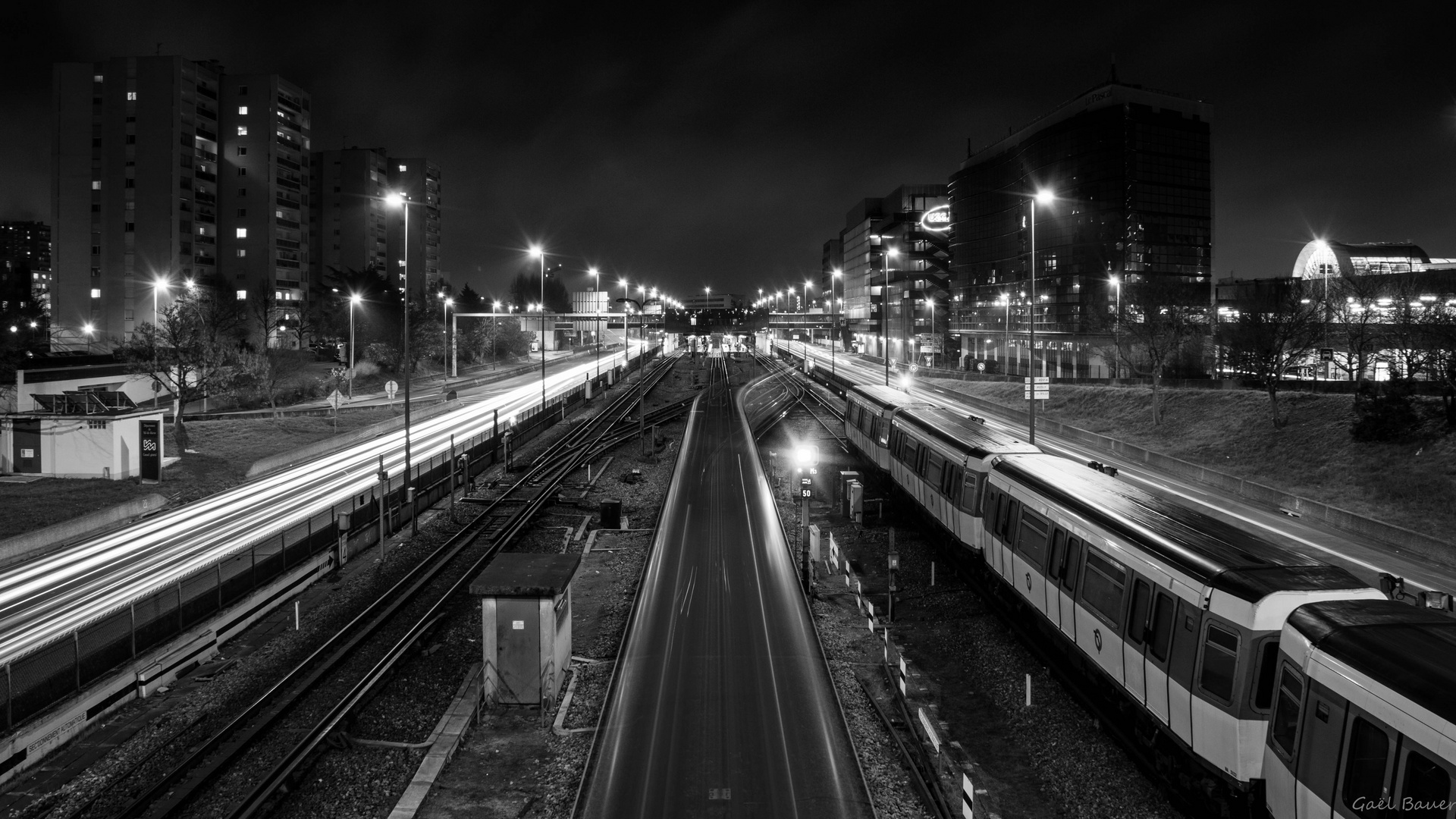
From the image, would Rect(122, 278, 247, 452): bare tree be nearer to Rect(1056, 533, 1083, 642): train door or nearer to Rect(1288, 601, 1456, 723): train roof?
Rect(1056, 533, 1083, 642): train door

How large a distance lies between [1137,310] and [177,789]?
2039 inches

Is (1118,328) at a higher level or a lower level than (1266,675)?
higher

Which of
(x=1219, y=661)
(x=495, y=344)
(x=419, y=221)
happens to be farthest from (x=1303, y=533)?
(x=419, y=221)

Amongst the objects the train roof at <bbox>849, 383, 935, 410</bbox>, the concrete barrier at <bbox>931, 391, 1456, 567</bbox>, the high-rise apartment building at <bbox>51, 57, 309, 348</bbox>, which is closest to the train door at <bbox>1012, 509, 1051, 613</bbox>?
the concrete barrier at <bbox>931, 391, 1456, 567</bbox>

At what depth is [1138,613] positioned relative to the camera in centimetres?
1168

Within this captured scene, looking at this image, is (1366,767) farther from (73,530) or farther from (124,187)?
(124,187)

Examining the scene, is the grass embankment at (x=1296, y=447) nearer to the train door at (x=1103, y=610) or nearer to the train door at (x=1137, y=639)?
the train door at (x=1103, y=610)

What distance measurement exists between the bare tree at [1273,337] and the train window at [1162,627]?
101ft

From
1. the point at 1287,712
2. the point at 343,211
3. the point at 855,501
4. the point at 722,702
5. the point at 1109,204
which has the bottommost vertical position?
the point at 722,702

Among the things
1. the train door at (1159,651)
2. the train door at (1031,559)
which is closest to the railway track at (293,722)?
the train door at (1159,651)

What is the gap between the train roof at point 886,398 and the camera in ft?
105

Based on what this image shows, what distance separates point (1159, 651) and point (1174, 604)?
0.69 meters

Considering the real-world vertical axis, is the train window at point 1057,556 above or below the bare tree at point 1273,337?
below

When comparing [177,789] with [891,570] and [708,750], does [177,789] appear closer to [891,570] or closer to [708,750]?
[708,750]
